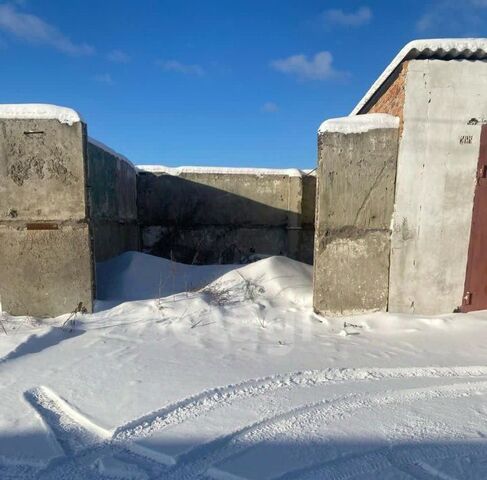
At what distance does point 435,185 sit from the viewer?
4.18 m

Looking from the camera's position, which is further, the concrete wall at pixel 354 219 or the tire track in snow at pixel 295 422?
the concrete wall at pixel 354 219

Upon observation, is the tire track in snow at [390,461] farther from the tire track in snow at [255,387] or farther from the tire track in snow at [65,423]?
the tire track in snow at [65,423]

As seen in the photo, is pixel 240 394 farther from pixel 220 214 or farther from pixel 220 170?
pixel 220 170

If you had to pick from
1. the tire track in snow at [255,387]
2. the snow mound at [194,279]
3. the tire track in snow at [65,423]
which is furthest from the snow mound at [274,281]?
the tire track in snow at [65,423]

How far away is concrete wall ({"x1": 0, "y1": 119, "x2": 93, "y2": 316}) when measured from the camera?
414 centimetres

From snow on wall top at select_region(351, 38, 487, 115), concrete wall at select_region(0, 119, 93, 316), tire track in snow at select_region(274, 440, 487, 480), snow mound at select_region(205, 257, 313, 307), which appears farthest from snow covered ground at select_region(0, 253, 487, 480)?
snow on wall top at select_region(351, 38, 487, 115)

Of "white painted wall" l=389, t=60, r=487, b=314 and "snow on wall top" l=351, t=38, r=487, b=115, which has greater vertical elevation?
"snow on wall top" l=351, t=38, r=487, b=115

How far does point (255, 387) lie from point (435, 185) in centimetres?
317

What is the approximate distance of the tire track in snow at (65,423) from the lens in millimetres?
1978

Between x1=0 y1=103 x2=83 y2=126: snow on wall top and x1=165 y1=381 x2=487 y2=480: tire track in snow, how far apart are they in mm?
3728

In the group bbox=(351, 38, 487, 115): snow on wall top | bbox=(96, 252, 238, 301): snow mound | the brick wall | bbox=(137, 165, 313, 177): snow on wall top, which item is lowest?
bbox=(96, 252, 238, 301): snow mound

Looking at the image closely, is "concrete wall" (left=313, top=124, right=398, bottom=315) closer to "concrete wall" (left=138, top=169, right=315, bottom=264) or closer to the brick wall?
the brick wall

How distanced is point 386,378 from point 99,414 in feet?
6.85

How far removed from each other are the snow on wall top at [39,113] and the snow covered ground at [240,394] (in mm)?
2249
